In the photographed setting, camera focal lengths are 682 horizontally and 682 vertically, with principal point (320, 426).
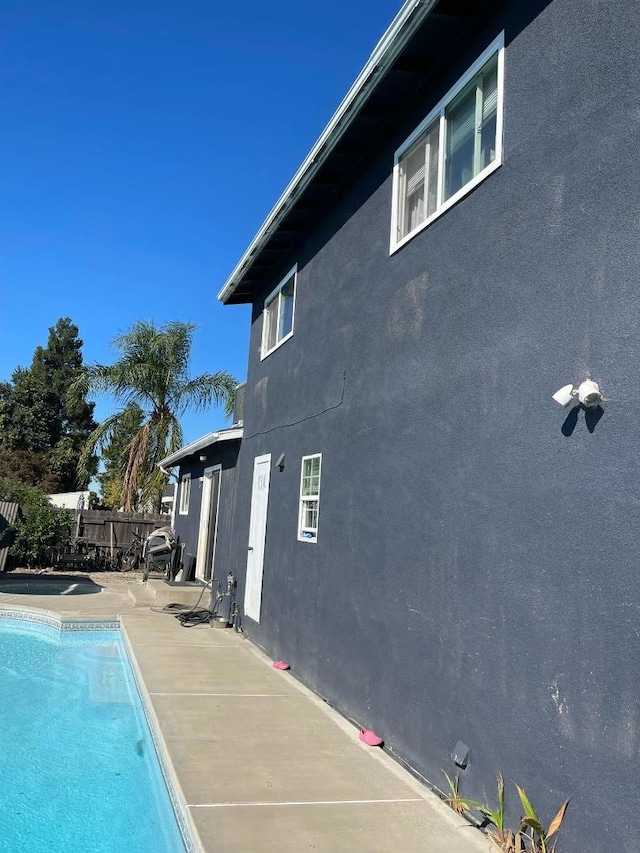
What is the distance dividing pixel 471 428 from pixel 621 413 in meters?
1.36

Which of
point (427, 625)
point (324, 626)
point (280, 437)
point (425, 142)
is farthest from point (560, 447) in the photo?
point (280, 437)

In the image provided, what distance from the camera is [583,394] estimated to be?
11.1 ft

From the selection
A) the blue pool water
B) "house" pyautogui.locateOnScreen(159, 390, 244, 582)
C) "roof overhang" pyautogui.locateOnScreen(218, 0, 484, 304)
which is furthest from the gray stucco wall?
"roof overhang" pyautogui.locateOnScreen(218, 0, 484, 304)

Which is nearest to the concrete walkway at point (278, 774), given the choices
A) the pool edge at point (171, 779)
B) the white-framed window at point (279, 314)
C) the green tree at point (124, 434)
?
the pool edge at point (171, 779)

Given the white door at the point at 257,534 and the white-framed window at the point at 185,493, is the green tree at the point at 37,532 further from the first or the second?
the white door at the point at 257,534

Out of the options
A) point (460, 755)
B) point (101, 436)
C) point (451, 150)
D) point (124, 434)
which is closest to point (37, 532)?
point (101, 436)

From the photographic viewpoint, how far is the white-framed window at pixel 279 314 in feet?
32.7

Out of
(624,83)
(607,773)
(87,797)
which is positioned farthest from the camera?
(87,797)

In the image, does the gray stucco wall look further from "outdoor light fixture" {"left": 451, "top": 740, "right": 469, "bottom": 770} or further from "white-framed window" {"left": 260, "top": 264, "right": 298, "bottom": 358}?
"outdoor light fixture" {"left": 451, "top": 740, "right": 469, "bottom": 770}

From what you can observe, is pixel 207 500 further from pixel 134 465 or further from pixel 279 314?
pixel 134 465

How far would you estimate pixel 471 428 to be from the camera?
14.8ft

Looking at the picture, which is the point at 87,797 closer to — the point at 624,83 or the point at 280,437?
the point at 280,437

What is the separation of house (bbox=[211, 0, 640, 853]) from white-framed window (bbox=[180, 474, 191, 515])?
10.7 metres

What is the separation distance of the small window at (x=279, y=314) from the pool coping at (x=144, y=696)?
4908mm
